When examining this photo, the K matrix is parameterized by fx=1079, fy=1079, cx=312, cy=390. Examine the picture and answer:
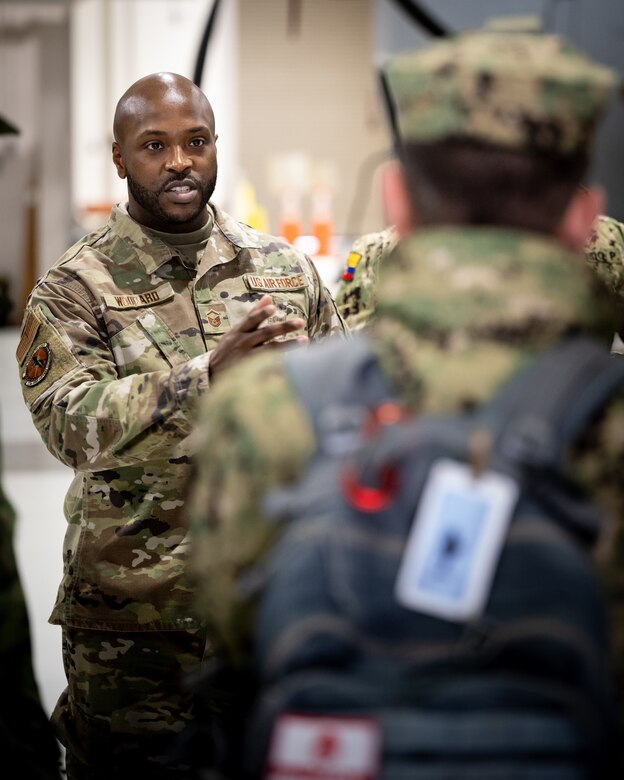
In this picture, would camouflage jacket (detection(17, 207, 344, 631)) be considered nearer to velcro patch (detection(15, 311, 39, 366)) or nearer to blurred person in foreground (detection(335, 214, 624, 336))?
velcro patch (detection(15, 311, 39, 366))

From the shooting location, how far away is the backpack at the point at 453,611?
3.40 feet

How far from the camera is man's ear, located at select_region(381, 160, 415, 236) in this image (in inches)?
46.1

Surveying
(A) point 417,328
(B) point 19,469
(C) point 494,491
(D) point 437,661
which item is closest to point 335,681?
(D) point 437,661

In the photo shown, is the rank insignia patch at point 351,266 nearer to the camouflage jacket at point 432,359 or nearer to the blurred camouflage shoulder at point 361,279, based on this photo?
the blurred camouflage shoulder at point 361,279

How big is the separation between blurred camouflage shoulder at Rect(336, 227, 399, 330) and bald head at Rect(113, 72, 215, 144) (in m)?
0.76

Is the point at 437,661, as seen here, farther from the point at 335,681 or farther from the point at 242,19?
the point at 242,19

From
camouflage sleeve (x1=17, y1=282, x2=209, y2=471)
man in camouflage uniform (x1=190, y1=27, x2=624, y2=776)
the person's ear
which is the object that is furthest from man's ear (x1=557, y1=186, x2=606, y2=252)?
the person's ear

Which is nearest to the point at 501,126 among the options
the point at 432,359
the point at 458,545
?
the point at 432,359

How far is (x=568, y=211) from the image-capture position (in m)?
1.14

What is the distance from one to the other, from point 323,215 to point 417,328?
8.14 metres

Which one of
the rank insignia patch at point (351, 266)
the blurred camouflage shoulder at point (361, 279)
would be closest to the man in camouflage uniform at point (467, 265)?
the blurred camouflage shoulder at point (361, 279)

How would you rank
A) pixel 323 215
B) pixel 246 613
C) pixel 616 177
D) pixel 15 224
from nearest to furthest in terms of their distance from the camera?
pixel 246 613 < pixel 616 177 < pixel 323 215 < pixel 15 224

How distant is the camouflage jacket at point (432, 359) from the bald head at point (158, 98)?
1.20 m

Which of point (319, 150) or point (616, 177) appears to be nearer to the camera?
point (616, 177)
